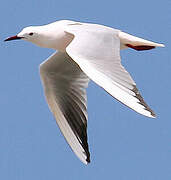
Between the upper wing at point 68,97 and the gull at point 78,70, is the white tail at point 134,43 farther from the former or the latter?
the upper wing at point 68,97

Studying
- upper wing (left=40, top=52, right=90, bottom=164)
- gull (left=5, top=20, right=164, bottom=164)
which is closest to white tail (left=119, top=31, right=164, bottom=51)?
gull (left=5, top=20, right=164, bottom=164)

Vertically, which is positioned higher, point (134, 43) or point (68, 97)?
point (134, 43)

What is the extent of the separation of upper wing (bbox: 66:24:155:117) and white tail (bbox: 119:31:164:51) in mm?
151

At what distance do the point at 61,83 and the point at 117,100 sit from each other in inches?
69.5

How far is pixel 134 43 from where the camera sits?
7250 millimetres

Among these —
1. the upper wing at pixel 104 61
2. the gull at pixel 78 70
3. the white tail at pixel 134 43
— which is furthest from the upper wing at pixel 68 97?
the upper wing at pixel 104 61

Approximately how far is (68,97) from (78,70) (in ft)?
0.85

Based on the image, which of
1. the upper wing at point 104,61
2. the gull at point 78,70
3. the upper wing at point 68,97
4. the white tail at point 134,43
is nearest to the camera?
the upper wing at point 104,61

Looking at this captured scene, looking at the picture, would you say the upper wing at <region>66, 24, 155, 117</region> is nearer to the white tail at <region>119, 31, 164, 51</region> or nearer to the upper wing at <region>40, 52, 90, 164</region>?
the white tail at <region>119, 31, 164, 51</region>

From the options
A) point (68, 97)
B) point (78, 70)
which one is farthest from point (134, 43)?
point (68, 97)

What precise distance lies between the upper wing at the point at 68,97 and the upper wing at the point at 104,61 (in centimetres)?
73

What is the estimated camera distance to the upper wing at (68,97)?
754 cm

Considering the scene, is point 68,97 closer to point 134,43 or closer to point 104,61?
point 134,43

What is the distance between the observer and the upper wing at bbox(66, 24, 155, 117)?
6.16 metres
